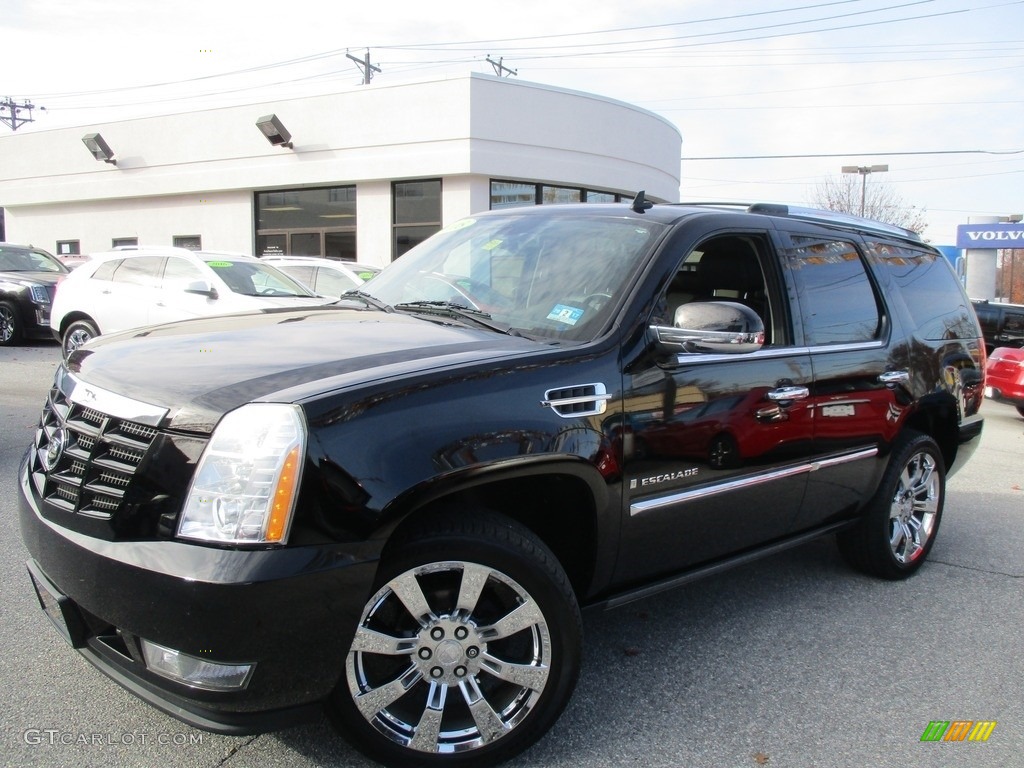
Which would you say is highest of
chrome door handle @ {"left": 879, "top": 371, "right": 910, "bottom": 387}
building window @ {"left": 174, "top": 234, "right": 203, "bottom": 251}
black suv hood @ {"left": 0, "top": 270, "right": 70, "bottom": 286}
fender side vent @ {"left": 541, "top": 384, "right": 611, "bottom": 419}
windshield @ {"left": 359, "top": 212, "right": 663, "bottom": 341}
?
building window @ {"left": 174, "top": 234, "right": 203, "bottom": 251}

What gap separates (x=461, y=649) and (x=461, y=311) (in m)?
1.46

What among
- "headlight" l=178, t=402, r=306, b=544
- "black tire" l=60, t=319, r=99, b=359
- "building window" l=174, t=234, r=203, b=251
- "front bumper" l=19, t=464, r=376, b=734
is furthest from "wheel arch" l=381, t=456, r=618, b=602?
"building window" l=174, t=234, r=203, b=251

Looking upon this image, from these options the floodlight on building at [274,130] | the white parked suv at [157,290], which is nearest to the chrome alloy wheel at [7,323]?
the white parked suv at [157,290]

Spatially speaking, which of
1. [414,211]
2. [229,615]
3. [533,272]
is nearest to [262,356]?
[229,615]

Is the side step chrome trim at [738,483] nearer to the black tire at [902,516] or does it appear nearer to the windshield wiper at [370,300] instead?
the black tire at [902,516]

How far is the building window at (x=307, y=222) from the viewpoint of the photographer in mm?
24047

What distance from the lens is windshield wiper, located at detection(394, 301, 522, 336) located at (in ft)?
10.9

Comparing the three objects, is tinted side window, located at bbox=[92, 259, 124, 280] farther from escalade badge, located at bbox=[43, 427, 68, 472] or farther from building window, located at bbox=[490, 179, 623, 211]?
building window, located at bbox=[490, 179, 623, 211]

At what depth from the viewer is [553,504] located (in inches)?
120

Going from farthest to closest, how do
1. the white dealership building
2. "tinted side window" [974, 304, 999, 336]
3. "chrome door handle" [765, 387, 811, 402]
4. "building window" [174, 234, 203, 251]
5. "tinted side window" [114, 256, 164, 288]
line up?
"building window" [174, 234, 203, 251] < the white dealership building < "tinted side window" [974, 304, 999, 336] < "tinted side window" [114, 256, 164, 288] < "chrome door handle" [765, 387, 811, 402]

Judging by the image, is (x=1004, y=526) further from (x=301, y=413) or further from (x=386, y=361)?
(x=301, y=413)

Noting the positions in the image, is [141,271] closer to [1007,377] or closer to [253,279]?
[253,279]

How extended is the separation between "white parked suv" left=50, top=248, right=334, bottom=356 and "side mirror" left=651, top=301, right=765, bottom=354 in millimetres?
8195

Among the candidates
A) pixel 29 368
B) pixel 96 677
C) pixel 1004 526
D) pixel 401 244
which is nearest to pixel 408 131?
pixel 401 244
